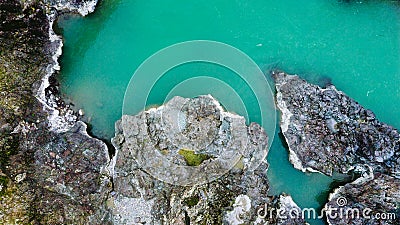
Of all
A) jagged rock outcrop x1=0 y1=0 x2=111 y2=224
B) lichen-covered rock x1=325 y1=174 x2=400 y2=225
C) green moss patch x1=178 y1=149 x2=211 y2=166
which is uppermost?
lichen-covered rock x1=325 y1=174 x2=400 y2=225

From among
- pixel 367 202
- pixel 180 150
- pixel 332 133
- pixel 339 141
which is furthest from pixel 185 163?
pixel 367 202

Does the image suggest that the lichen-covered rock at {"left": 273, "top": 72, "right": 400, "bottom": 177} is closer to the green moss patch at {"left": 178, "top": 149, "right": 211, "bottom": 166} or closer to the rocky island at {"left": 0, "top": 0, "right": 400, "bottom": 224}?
the rocky island at {"left": 0, "top": 0, "right": 400, "bottom": 224}

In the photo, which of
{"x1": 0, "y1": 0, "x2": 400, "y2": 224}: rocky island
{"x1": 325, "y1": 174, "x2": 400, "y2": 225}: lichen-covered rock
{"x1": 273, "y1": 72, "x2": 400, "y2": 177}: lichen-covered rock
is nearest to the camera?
{"x1": 325, "y1": 174, "x2": 400, "y2": 225}: lichen-covered rock

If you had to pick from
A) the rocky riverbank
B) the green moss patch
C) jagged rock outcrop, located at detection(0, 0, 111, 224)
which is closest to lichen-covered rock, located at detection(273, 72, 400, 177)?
the rocky riverbank

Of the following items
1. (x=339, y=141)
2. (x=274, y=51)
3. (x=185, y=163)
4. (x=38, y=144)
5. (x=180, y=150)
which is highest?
(x=274, y=51)

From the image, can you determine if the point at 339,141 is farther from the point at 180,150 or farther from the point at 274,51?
the point at 180,150

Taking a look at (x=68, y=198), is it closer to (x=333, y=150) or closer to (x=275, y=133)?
(x=275, y=133)

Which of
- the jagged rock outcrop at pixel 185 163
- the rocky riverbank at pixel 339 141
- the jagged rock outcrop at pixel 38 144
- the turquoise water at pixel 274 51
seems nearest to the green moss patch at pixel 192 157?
the jagged rock outcrop at pixel 185 163
